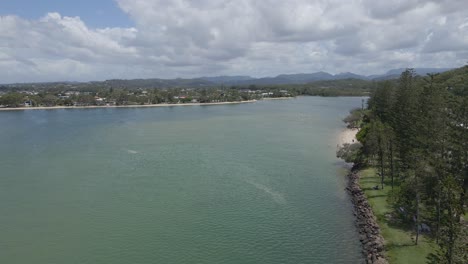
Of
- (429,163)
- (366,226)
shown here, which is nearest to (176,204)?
(366,226)

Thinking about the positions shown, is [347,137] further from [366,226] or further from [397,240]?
[397,240]

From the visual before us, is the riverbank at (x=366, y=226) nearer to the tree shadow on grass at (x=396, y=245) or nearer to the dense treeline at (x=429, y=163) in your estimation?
the tree shadow on grass at (x=396, y=245)

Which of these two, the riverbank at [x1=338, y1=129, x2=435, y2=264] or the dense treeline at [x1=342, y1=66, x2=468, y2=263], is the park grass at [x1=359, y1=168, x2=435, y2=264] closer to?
the riverbank at [x1=338, y1=129, x2=435, y2=264]

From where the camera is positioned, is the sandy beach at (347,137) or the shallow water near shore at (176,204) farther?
the sandy beach at (347,137)

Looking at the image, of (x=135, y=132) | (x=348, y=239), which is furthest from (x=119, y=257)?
(x=135, y=132)

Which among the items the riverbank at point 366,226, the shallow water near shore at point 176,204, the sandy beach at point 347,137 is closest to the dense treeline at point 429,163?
the riverbank at point 366,226

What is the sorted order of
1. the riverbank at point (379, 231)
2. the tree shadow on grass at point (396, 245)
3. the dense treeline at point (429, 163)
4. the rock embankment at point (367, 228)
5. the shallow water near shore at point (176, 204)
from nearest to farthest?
the dense treeline at point (429, 163), the riverbank at point (379, 231), the rock embankment at point (367, 228), the tree shadow on grass at point (396, 245), the shallow water near shore at point (176, 204)
